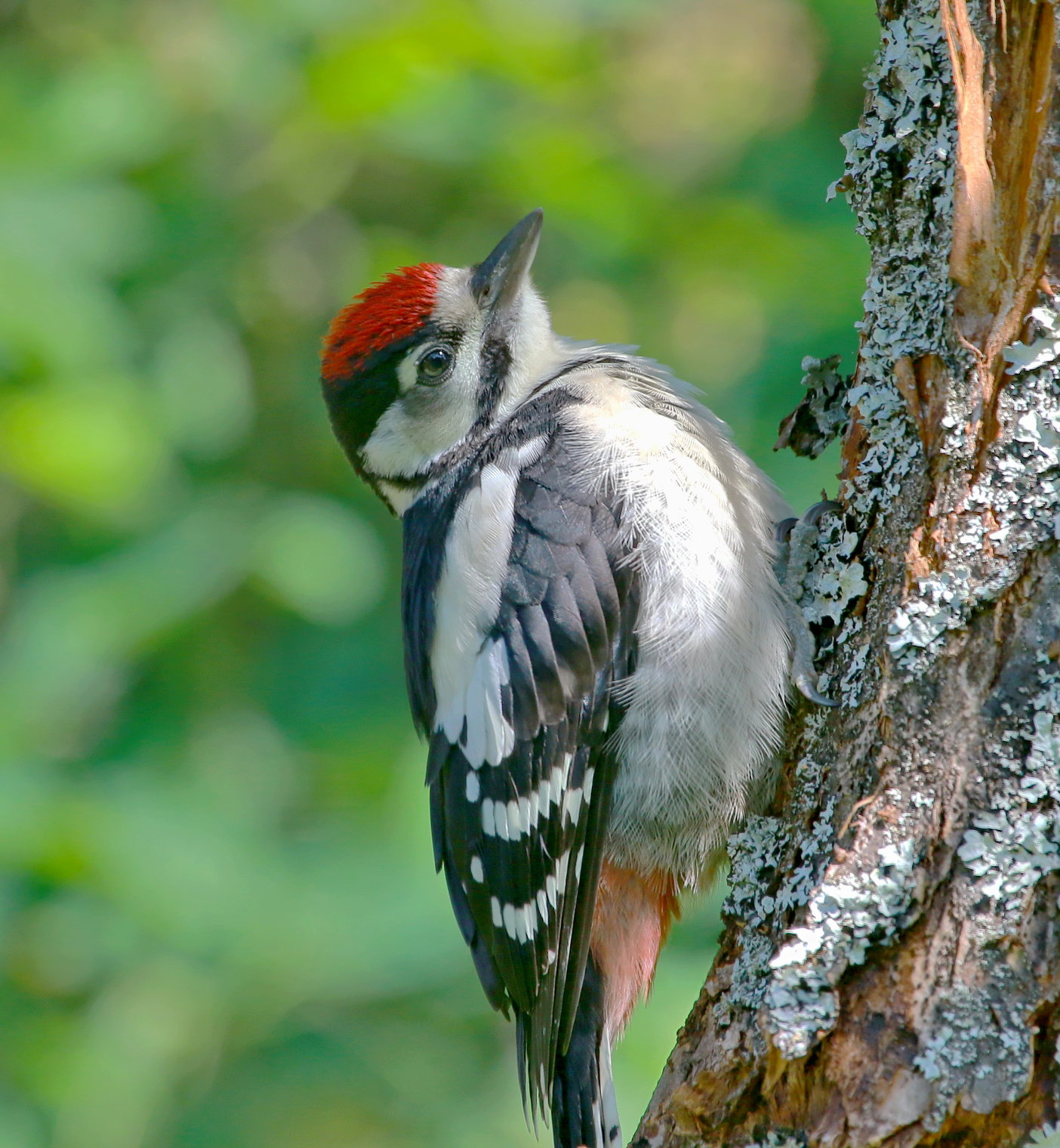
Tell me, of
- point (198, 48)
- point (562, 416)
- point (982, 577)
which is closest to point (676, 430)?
point (562, 416)

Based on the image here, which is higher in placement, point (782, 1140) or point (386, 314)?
point (386, 314)

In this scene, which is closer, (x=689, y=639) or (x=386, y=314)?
(x=689, y=639)

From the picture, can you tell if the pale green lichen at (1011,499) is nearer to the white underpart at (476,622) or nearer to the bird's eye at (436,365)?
the white underpart at (476,622)

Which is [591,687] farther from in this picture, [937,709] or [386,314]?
[386,314]

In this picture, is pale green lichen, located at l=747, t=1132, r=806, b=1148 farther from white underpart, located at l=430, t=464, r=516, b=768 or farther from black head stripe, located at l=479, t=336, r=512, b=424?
black head stripe, located at l=479, t=336, r=512, b=424

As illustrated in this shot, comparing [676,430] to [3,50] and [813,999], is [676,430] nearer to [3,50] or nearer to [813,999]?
[813,999]

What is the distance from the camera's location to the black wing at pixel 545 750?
92.7 inches

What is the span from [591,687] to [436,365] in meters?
1.06

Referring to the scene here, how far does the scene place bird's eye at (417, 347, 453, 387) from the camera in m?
3.04

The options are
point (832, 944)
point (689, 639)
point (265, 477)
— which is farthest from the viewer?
point (265, 477)

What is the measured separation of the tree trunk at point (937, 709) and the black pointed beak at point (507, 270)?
1.26 meters

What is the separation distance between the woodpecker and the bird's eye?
36 centimetres

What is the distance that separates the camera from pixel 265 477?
3.97m

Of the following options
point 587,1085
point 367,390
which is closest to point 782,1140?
point 587,1085
